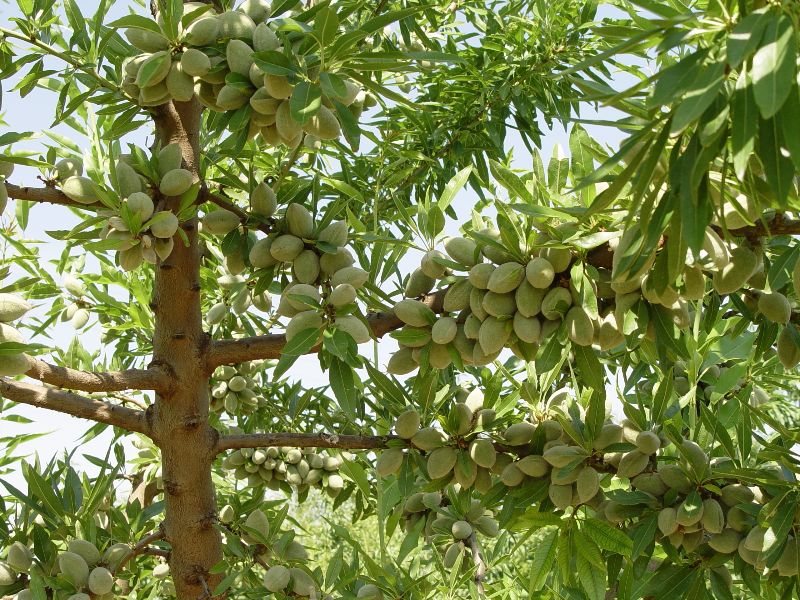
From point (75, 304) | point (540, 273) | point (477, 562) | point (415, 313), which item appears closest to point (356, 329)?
point (415, 313)

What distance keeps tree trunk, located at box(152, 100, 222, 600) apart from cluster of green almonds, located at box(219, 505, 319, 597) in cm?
12

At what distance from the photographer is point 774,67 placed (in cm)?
83

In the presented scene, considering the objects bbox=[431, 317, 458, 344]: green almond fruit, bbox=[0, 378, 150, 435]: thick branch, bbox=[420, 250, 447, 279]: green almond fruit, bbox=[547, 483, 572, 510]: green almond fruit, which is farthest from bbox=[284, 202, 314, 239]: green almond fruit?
bbox=[547, 483, 572, 510]: green almond fruit

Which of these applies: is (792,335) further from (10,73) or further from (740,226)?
(10,73)

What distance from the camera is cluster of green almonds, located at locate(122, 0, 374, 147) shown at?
1.42 m

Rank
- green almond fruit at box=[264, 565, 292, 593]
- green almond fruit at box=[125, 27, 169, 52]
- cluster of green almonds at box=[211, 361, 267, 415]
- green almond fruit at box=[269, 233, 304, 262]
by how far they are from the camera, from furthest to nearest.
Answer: cluster of green almonds at box=[211, 361, 267, 415] < green almond fruit at box=[264, 565, 292, 593] < green almond fruit at box=[269, 233, 304, 262] < green almond fruit at box=[125, 27, 169, 52]

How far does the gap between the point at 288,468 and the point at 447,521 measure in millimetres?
727

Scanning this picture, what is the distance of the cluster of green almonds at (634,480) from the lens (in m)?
1.53

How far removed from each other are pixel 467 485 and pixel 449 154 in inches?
49.5

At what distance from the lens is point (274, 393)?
10.00 feet

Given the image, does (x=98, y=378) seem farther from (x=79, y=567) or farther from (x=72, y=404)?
(x=79, y=567)

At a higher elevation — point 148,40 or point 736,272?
point 148,40

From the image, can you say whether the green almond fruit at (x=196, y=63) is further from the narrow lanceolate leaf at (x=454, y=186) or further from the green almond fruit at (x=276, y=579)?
the green almond fruit at (x=276, y=579)

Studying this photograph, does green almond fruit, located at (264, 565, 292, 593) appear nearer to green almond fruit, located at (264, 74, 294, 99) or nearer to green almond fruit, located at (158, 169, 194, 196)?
green almond fruit, located at (158, 169, 194, 196)
